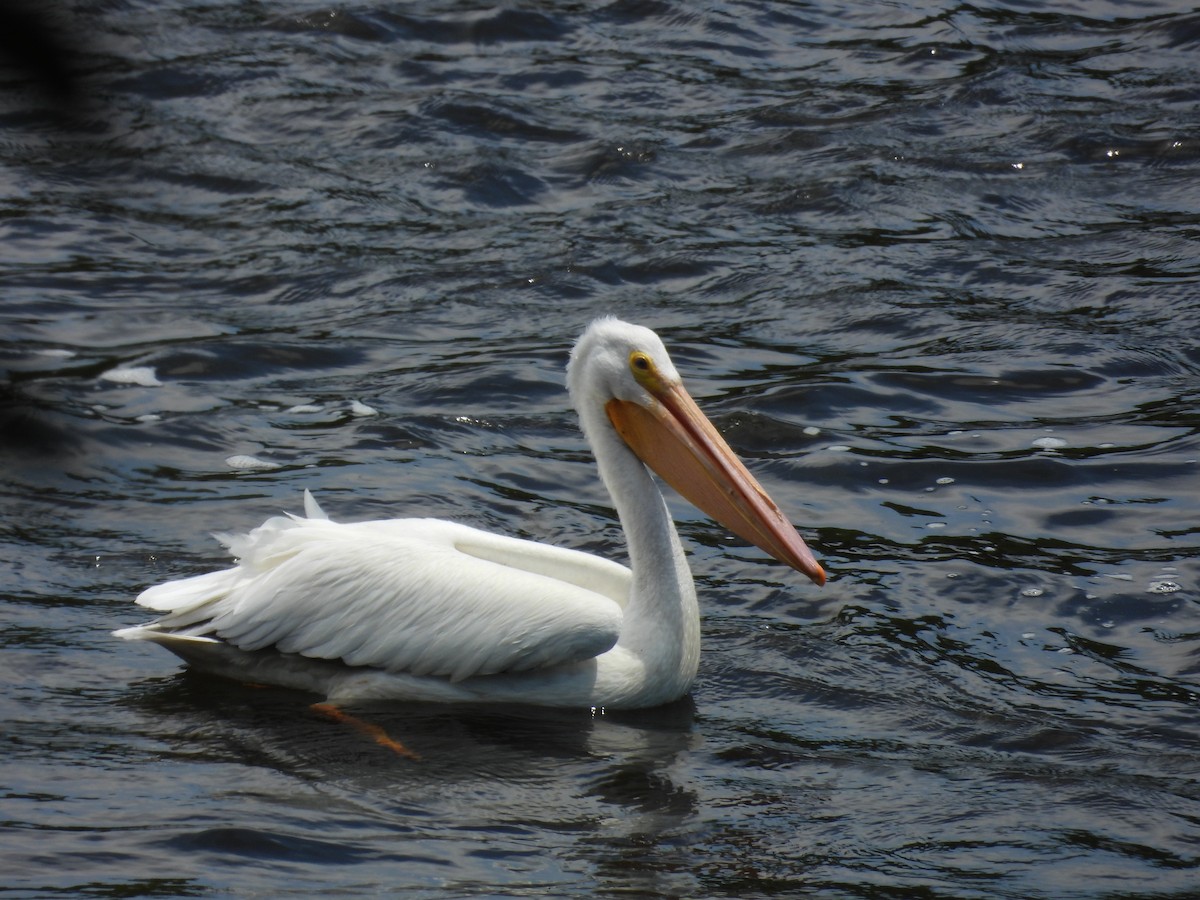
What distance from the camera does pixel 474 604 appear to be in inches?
156

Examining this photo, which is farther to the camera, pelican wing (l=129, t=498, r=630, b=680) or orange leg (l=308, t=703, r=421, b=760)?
pelican wing (l=129, t=498, r=630, b=680)

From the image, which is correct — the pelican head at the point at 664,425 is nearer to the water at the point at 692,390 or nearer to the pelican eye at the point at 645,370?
the pelican eye at the point at 645,370

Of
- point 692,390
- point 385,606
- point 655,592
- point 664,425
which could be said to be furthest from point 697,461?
point 692,390

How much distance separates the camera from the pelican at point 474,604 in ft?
13.0

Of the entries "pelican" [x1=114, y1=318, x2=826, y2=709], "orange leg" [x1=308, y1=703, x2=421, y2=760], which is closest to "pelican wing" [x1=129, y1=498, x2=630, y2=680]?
"pelican" [x1=114, y1=318, x2=826, y2=709]

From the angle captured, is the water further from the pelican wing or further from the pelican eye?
the pelican eye

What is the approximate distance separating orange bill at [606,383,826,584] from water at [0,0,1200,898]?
41 cm

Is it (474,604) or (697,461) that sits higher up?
(697,461)

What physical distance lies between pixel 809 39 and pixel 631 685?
22.6ft

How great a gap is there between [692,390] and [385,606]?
258cm

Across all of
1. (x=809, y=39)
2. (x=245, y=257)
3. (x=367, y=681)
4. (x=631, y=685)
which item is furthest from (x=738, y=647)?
(x=809, y=39)

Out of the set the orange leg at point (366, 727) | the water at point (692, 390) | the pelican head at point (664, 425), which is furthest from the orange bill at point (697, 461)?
the orange leg at point (366, 727)

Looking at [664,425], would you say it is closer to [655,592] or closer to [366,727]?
[655,592]

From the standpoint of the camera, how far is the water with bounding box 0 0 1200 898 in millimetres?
3266
